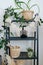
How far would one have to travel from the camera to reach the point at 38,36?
298 cm

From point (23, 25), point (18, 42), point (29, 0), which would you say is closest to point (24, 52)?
point (18, 42)

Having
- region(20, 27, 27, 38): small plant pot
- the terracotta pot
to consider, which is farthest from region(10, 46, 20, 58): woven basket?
the terracotta pot

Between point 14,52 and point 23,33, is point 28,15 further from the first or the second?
point 14,52

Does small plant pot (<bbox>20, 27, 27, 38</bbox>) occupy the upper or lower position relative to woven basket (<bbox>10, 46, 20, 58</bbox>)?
upper

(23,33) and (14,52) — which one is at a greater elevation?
(23,33)

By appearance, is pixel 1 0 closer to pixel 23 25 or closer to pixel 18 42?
pixel 23 25

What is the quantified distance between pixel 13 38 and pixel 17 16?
1.25 feet

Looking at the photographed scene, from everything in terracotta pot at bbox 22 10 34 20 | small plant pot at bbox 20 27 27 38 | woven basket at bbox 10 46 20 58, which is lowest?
woven basket at bbox 10 46 20 58

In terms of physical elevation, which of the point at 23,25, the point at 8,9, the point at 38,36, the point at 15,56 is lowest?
the point at 15,56

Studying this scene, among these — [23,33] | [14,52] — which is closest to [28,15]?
[23,33]

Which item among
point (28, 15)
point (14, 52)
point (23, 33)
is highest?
point (28, 15)

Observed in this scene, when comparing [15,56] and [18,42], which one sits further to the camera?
[18,42]

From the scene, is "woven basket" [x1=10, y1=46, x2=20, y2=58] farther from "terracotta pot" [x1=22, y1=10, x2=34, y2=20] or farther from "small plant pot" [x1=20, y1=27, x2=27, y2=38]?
"terracotta pot" [x1=22, y1=10, x2=34, y2=20]

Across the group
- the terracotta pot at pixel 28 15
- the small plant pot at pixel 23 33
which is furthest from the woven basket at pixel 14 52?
the terracotta pot at pixel 28 15
